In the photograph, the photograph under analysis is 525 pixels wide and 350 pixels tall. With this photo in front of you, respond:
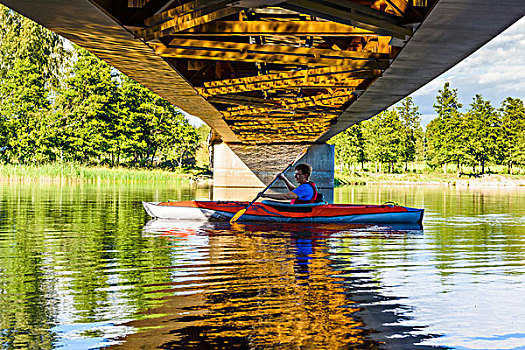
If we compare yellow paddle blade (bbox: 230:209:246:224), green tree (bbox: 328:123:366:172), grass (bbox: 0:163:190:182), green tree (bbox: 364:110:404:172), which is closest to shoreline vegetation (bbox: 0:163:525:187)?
grass (bbox: 0:163:190:182)

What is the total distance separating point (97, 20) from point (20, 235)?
5.93m

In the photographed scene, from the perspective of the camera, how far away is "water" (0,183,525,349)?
4.38 metres

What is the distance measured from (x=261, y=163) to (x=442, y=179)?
3867cm

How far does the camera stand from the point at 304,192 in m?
13.9

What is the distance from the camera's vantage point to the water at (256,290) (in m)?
4.38

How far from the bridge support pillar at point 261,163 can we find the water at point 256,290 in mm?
20174

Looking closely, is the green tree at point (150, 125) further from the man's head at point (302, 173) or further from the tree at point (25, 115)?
the man's head at point (302, 173)

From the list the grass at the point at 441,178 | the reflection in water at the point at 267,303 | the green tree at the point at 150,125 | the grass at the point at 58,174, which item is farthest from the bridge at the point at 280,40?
the grass at the point at 441,178

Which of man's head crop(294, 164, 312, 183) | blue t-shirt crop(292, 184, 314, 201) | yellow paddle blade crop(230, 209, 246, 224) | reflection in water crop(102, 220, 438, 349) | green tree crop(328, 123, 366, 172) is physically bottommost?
reflection in water crop(102, 220, 438, 349)

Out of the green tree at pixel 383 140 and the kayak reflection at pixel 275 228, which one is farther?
the green tree at pixel 383 140

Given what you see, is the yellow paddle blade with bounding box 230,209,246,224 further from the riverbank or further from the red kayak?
the riverbank

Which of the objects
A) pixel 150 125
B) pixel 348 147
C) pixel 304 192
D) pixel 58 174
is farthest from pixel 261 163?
pixel 348 147

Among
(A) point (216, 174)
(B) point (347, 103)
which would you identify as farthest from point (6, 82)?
(B) point (347, 103)

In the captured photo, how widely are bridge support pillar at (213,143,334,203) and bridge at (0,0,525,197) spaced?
16801 millimetres
